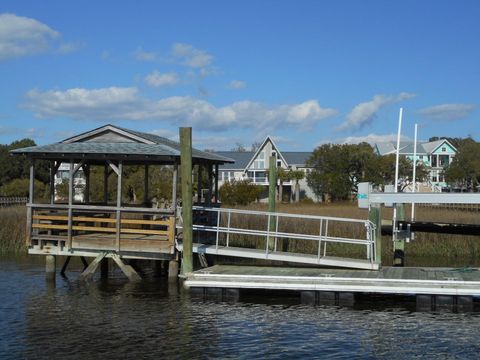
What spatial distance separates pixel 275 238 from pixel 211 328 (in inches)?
328

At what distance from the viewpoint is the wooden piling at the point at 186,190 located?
1719cm

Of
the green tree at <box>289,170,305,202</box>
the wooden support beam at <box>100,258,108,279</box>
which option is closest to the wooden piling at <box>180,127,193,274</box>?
the wooden support beam at <box>100,258,108,279</box>

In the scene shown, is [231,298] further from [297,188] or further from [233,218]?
[297,188]

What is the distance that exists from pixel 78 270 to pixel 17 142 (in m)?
82.7

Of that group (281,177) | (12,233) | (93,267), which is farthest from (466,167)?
(93,267)

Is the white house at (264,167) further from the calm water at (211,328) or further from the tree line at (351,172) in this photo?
the calm water at (211,328)

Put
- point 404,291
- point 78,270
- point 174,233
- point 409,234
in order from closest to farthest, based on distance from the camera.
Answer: point 404,291 → point 174,233 → point 409,234 → point 78,270

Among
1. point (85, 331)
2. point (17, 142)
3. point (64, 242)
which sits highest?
point (17, 142)

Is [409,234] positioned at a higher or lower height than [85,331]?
higher

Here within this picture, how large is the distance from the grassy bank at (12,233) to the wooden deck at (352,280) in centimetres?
1259

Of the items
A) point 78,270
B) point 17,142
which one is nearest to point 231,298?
point 78,270

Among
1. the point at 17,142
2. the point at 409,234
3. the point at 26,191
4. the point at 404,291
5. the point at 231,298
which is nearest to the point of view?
the point at 404,291

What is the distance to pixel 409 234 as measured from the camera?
67.7ft

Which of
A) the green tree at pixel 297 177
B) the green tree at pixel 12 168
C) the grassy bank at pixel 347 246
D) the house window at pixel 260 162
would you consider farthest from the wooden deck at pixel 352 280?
the green tree at pixel 12 168
